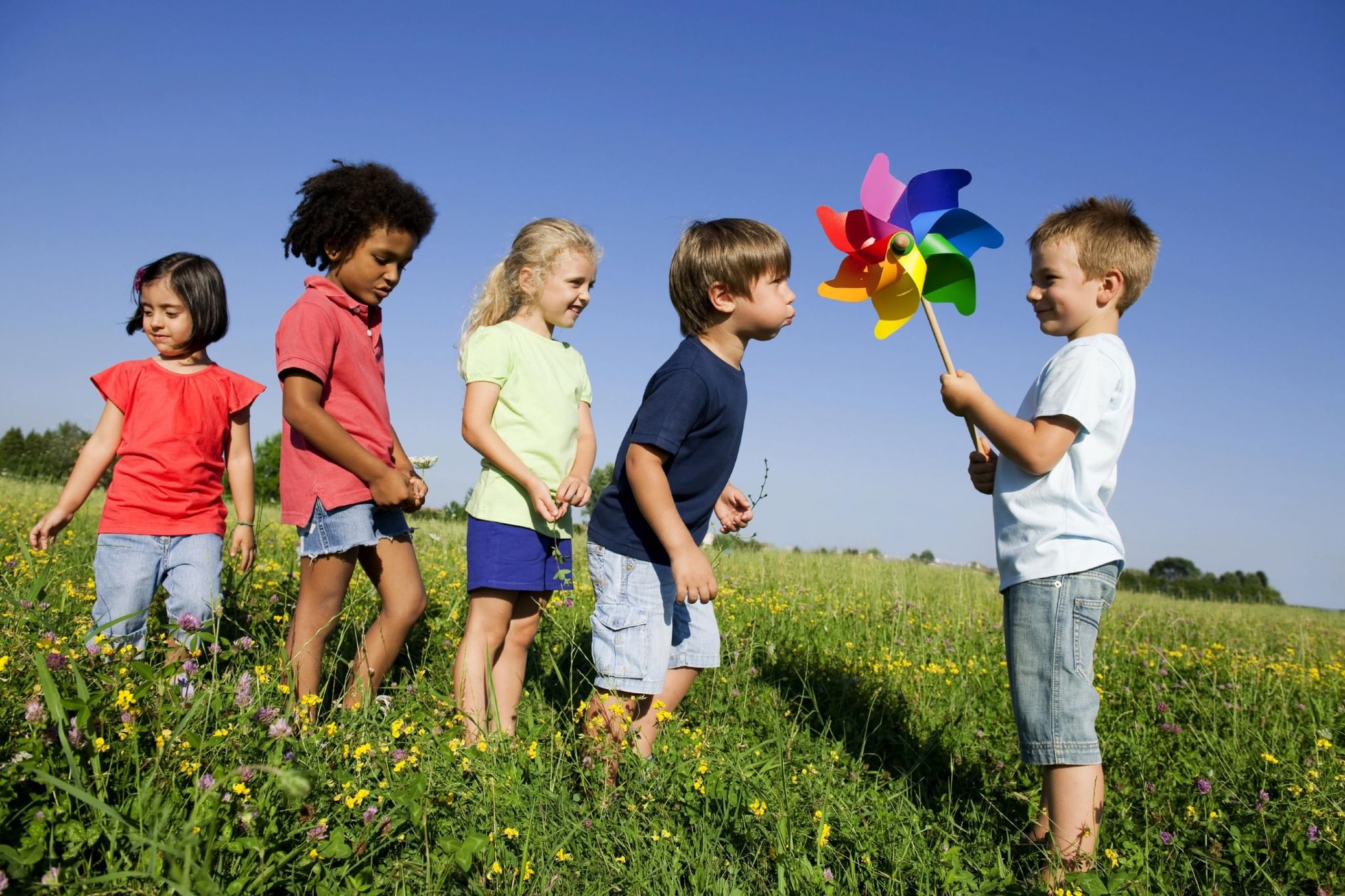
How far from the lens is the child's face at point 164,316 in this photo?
3553mm

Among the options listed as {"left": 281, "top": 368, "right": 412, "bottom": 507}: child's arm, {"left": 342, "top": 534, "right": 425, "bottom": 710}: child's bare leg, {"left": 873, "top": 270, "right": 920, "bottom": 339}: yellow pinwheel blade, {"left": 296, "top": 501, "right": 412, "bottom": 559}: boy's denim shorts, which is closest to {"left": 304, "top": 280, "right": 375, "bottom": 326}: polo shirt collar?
{"left": 281, "top": 368, "right": 412, "bottom": 507}: child's arm

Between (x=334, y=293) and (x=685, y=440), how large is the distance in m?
1.47

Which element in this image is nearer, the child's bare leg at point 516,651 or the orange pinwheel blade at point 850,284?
the orange pinwheel blade at point 850,284

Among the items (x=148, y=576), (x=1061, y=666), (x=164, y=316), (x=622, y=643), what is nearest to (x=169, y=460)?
(x=148, y=576)

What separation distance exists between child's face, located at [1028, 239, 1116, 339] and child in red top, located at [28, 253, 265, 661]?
3125 mm

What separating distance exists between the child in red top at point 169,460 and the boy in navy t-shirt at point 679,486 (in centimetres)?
157

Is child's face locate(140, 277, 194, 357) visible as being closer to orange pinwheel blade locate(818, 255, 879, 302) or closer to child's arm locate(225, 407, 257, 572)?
child's arm locate(225, 407, 257, 572)

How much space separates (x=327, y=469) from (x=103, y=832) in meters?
1.51

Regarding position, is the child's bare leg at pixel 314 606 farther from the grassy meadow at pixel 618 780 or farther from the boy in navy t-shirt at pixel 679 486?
the boy in navy t-shirt at pixel 679 486

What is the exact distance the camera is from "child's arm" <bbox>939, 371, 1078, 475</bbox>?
2.76m

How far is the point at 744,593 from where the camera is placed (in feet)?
20.5

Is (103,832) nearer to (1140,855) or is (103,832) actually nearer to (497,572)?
(497,572)

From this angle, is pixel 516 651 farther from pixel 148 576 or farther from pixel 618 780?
pixel 148 576

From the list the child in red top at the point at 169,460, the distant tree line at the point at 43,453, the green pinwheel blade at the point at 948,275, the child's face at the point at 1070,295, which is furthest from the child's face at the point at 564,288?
the distant tree line at the point at 43,453
